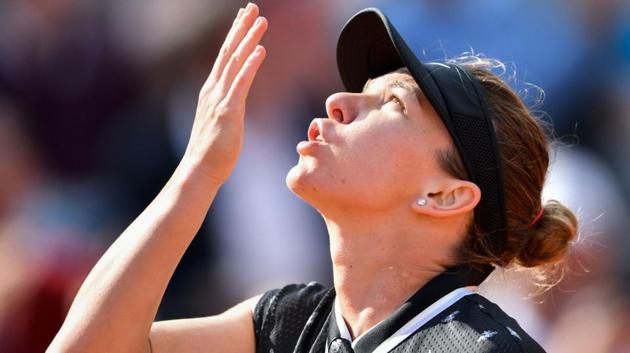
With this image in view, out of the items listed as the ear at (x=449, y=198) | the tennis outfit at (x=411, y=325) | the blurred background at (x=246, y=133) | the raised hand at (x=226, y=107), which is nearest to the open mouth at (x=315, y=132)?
the raised hand at (x=226, y=107)

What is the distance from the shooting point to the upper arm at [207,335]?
2096mm

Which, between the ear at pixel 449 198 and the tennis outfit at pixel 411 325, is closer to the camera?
the tennis outfit at pixel 411 325

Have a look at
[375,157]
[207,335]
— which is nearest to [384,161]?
[375,157]

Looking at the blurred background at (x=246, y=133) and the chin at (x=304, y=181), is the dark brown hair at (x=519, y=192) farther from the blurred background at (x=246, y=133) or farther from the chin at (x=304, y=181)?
the blurred background at (x=246, y=133)

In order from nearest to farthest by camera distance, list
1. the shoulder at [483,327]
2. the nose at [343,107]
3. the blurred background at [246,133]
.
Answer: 1. the shoulder at [483,327]
2. the nose at [343,107]
3. the blurred background at [246,133]

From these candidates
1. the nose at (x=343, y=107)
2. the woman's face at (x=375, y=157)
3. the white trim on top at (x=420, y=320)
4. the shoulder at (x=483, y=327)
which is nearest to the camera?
the shoulder at (x=483, y=327)

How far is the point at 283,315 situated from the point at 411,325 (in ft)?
1.20

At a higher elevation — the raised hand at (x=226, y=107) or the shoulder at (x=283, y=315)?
the raised hand at (x=226, y=107)

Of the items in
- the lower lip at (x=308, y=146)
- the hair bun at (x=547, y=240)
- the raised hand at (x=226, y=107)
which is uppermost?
the raised hand at (x=226, y=107)

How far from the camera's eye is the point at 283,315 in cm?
216

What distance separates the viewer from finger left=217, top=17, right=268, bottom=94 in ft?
6.88

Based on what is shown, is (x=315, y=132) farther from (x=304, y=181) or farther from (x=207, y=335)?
(x=207, y=335)

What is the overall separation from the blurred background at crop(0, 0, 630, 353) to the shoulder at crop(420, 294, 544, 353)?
1158 millimetres

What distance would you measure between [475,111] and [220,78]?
59 centimetres
